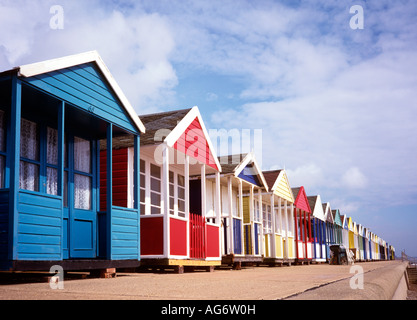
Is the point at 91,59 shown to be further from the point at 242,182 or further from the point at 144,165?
the point at 242,182

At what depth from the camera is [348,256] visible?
30031 mm

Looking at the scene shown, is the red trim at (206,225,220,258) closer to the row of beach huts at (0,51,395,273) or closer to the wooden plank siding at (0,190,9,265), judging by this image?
the row of beach huts at (0,51,395,273)

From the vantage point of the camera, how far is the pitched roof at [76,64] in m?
6.58

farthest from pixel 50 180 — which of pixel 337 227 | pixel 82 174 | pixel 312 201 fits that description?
pixel 337 227

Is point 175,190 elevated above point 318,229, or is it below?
above

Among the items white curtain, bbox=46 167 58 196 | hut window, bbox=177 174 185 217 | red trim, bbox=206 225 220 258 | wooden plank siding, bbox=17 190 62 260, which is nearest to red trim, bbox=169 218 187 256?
red trim, bbox=206 225 220 258

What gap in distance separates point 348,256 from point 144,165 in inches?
856

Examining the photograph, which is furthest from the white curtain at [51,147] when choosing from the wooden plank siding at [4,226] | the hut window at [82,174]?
the wooden plank siding at [4,226]

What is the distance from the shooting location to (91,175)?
372 inches

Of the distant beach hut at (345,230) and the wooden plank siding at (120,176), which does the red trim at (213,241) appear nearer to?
the wooden plank siding at (120,176)

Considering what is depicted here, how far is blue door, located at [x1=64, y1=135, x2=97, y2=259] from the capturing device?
8305 millimetres

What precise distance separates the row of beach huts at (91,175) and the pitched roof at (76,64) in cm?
2

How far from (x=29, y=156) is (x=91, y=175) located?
1.66 metres

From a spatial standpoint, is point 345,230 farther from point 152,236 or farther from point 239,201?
point 152,236
